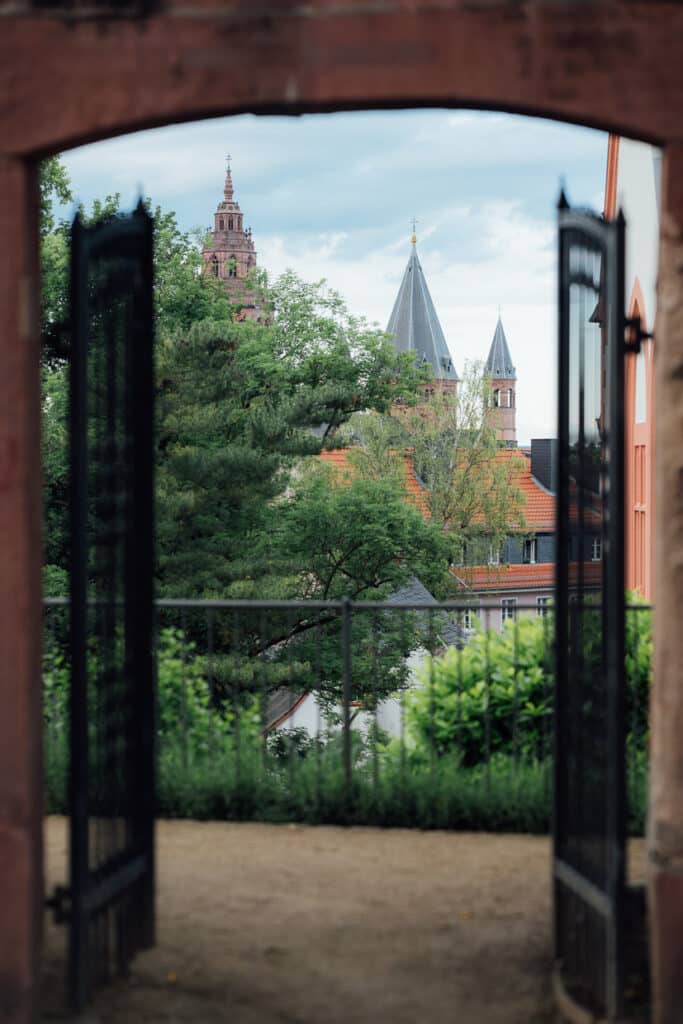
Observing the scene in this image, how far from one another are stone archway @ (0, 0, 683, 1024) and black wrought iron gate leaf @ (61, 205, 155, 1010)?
229 mm

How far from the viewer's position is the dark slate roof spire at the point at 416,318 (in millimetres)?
84438

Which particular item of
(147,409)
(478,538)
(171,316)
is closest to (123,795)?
(147,409)

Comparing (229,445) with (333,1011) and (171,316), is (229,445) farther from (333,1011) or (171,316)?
(333,1011)

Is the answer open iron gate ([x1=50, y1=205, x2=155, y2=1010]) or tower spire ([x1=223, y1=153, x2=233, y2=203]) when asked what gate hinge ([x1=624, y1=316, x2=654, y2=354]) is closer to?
open iron gate ([x1=50, y1=205, x2=155, y2=1010])

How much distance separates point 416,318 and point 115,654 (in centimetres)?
8155

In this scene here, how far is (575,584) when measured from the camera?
16.9 ft

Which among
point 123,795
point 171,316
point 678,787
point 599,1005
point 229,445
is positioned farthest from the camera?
point 171,316

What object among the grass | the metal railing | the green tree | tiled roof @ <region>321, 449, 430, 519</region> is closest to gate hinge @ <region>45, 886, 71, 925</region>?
the metal railing

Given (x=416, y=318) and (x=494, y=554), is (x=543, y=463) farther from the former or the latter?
(x=416, y=318)

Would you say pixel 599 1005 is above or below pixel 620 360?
below

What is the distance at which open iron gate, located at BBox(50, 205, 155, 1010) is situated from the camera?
4.31m

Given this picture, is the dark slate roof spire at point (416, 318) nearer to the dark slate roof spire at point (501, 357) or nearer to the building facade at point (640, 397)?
the dark slate roof spire at point (501, 357)

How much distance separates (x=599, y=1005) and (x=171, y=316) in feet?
96.2

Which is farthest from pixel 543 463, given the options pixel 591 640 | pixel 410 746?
pixel 591 640
